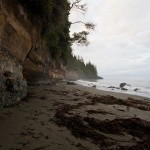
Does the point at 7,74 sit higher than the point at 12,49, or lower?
lower

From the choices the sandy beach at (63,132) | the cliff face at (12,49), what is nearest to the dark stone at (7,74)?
the cliff face at (12,49)

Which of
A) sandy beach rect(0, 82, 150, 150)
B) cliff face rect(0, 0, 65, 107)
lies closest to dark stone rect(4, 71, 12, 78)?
cliff face rect(0, 0, 65, 107)

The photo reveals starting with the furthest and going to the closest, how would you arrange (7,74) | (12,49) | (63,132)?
(12,49) → (7,74) → (63,132)

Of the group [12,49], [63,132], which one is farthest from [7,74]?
[63,132]

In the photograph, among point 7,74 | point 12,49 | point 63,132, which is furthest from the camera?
point 12,49

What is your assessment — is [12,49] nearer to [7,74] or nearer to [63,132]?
[7,74]

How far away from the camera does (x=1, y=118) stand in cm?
540

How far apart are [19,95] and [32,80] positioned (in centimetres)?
681

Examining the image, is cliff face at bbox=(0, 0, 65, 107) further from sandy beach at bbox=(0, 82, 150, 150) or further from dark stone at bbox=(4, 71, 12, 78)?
sandy beach at bbox=(0, 82, 150, 150)

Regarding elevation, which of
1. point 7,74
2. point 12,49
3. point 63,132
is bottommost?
point 63,132

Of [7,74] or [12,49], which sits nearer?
[7,74]

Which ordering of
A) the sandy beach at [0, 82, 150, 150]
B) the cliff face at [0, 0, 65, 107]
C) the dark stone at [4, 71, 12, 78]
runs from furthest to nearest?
the dark stone at [4, 71, 12, 78] → the cliff face at [0, 0, 65, 107] → the sandy beach at [0, 82, 150, 150]

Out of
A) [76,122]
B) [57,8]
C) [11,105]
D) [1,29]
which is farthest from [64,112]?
[57,8]

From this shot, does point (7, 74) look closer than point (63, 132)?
No
